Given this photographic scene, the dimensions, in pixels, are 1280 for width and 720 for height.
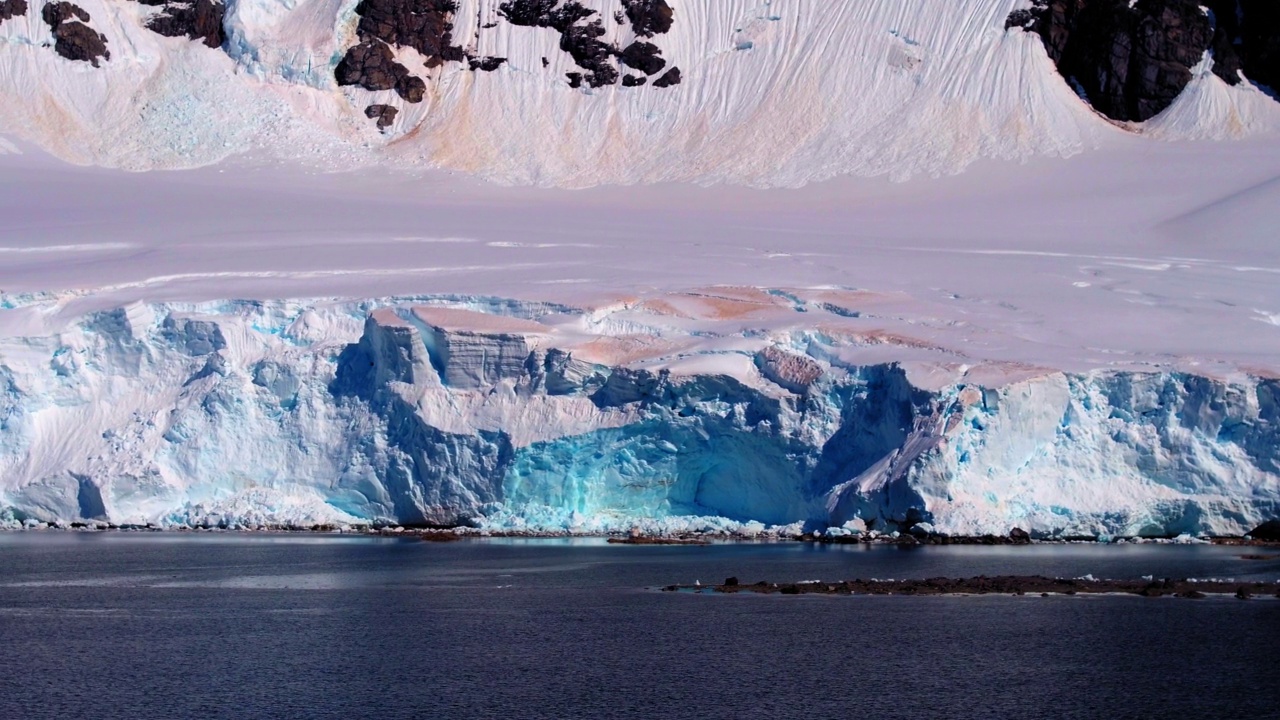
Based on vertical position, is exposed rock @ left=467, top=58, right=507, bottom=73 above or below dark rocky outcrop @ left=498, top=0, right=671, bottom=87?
below

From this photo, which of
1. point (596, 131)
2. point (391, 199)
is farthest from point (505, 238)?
point (596, 131)

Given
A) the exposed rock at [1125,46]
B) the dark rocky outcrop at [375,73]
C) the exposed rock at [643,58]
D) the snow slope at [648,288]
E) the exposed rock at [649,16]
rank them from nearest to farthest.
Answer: the snow slope at [648,288]
the exposed rock at [1125,46]
the dark rocky outcrop at [375,73]
the exposed rock at [643,58]
the exposed rock at [649,16]

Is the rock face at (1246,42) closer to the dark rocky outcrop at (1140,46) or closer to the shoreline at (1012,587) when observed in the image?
the dark rocky outcrop at (1140,46)

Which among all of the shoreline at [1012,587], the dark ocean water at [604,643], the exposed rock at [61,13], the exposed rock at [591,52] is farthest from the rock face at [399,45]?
the shoreline at [1012,587]

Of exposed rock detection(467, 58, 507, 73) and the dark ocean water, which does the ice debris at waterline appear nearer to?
the dark ocean water

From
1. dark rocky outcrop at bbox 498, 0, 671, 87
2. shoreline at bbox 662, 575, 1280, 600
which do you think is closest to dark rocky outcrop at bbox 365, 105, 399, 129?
dark rocky outcrop at bbox 498, 0, 671, 87

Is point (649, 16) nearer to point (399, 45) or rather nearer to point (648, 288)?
point (399, 45)

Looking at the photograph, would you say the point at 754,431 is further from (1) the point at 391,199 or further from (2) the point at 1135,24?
(2) the point at 1135,24
